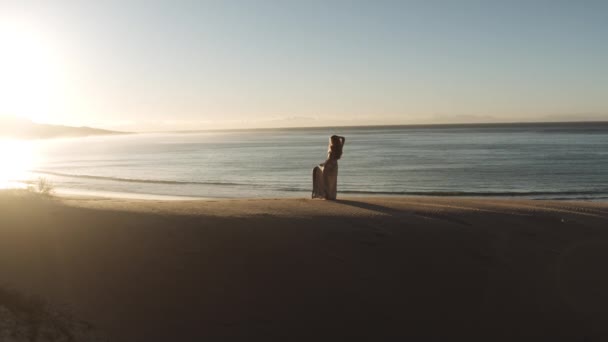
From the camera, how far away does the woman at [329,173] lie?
1373cm

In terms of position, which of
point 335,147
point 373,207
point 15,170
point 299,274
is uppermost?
point 335,147

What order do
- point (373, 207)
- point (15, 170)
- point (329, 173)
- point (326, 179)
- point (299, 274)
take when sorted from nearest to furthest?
1. point (299, 274)
2. point (373, 207)
3. point (329, 173)
4. point (326, 179)
5. point (15, 170)

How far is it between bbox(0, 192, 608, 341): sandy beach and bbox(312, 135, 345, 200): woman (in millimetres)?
3522

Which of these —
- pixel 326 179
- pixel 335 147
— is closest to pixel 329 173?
pixel 326 179

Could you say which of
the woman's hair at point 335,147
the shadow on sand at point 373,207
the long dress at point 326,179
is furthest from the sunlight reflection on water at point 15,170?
the shadow on sand at point 373,207

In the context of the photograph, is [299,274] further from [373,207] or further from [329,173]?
[329,173]

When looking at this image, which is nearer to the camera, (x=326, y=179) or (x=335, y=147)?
(x=335, y=147)

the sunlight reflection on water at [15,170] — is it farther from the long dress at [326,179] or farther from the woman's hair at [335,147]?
the woman's hair at [335,147]

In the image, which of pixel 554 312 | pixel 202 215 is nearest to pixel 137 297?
pixel 202 215

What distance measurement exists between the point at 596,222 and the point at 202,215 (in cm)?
833

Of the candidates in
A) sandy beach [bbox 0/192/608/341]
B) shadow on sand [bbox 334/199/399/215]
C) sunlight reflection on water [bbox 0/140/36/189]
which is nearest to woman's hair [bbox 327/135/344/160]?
shadow on sand [bbox 334/199/399/215]

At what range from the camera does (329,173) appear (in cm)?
1373

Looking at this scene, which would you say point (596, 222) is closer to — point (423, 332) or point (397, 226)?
point (397, 226)

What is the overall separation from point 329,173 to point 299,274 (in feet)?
20.2
